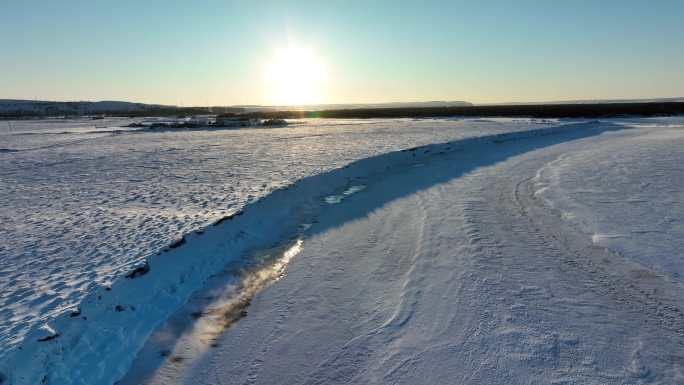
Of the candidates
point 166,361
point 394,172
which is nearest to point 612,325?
point 166,361

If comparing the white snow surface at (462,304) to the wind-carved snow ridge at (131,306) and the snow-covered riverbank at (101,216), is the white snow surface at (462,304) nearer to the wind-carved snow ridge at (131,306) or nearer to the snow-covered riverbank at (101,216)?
the wind-carved snow ridge at (131,306)

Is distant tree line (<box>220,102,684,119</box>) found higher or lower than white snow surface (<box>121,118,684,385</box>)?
higher

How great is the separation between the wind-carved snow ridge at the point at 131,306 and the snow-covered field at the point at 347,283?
23mm

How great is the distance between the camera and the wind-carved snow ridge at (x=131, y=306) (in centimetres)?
408

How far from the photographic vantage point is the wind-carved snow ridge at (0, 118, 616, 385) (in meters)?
4.08

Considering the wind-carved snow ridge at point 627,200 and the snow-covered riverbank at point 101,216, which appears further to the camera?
the wind-carved snow ridge at point 627,200

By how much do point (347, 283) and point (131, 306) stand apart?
2900 mm

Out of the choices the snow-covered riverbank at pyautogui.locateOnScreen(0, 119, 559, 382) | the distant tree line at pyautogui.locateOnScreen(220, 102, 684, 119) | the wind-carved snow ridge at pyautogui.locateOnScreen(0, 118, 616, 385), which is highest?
the distant tree line at pyautogui.locateOnScreen(220, 102, 684, 119)

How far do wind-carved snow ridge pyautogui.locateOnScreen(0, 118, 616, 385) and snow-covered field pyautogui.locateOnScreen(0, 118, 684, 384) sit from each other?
0.02 m

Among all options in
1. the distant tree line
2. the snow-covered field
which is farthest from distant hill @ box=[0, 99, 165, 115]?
the snow-covered field

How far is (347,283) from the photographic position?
19.8 feet

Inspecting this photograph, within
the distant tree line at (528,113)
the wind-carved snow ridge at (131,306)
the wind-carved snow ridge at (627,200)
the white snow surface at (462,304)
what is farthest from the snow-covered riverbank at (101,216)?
the distant tree line at (528,113)

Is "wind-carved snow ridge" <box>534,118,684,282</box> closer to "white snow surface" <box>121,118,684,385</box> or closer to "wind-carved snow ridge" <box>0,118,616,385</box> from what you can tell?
"white snow surface" <box>121,118,684,385</box>

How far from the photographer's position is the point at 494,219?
866cm
